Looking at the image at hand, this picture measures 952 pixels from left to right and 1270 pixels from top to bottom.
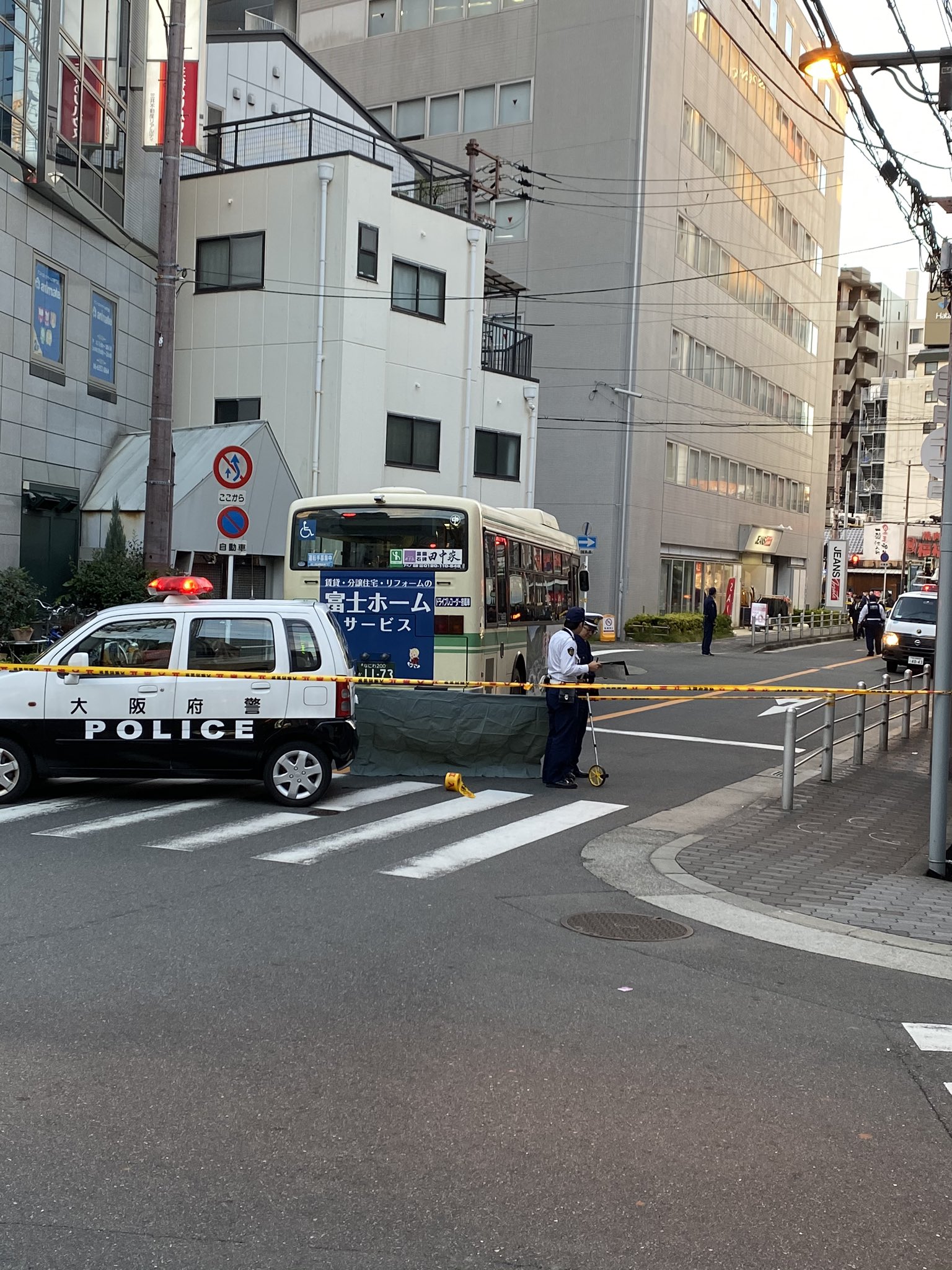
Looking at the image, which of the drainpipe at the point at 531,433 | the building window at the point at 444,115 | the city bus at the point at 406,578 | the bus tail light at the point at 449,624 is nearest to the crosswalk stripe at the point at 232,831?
the city bus at the point at 406,578

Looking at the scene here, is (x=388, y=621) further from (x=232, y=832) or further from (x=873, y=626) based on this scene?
(x=873, y=626)

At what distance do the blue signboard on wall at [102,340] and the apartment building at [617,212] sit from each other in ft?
53.2

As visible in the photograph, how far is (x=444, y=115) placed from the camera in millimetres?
46531

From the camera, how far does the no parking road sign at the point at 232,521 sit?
48.8 ft

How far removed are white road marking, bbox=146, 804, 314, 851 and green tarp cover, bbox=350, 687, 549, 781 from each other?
2198 millimetres

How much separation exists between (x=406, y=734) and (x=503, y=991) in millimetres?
7023

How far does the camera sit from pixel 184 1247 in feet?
11.8

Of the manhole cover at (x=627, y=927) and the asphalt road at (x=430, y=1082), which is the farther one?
the manhole cover at (x=627, y=927)

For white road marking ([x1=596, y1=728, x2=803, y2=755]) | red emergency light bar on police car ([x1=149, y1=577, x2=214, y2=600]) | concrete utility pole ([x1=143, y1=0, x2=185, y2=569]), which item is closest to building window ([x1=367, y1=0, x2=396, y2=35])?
concrete utility pole ([x1=143, y1=0, x2=185, y2=569])

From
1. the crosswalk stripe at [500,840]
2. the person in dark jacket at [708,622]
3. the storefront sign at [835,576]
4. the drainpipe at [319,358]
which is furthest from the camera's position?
the storefront sign at [835,576]

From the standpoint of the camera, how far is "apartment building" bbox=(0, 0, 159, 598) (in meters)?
21.4

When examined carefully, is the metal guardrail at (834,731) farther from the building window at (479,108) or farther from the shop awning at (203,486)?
the building window at (479,108)

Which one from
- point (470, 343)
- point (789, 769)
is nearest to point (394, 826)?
point (789, 769)

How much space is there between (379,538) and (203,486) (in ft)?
28.6
